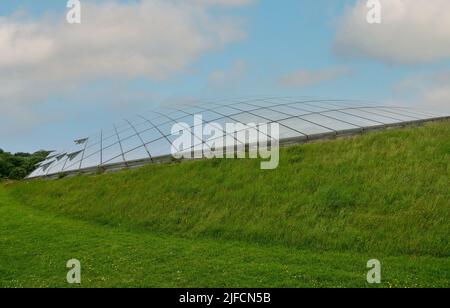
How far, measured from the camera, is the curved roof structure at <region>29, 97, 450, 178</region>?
20.9 meters

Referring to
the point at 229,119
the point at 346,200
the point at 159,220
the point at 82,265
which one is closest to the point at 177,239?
the point at 159,220

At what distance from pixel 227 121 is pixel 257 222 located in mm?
10558

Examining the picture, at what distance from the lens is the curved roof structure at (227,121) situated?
20.9 meters

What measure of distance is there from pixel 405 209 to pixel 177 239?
257 inches

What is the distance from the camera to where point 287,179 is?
49.3ft

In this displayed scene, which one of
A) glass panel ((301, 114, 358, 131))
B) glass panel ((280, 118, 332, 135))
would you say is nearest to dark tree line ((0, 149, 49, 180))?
glass panel ((280, 118, 332, 135))

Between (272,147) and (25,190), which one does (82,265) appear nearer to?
(272,147)

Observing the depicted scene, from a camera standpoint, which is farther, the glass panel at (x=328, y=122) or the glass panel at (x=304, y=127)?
the glass panel at (x=328, y=122)

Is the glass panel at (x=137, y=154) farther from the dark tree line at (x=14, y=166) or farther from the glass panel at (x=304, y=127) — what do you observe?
the dark tree line at (x=14, y=166)

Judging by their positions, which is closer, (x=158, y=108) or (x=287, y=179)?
(x=287, y=179)

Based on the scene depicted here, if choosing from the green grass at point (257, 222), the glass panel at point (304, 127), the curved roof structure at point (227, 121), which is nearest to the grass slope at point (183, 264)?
the green grass at point (257, 222)

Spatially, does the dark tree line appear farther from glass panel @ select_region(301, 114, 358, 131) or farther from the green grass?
glass panel @ select_region(301, 114, 358, 131)

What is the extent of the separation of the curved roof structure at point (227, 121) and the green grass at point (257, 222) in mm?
2546
